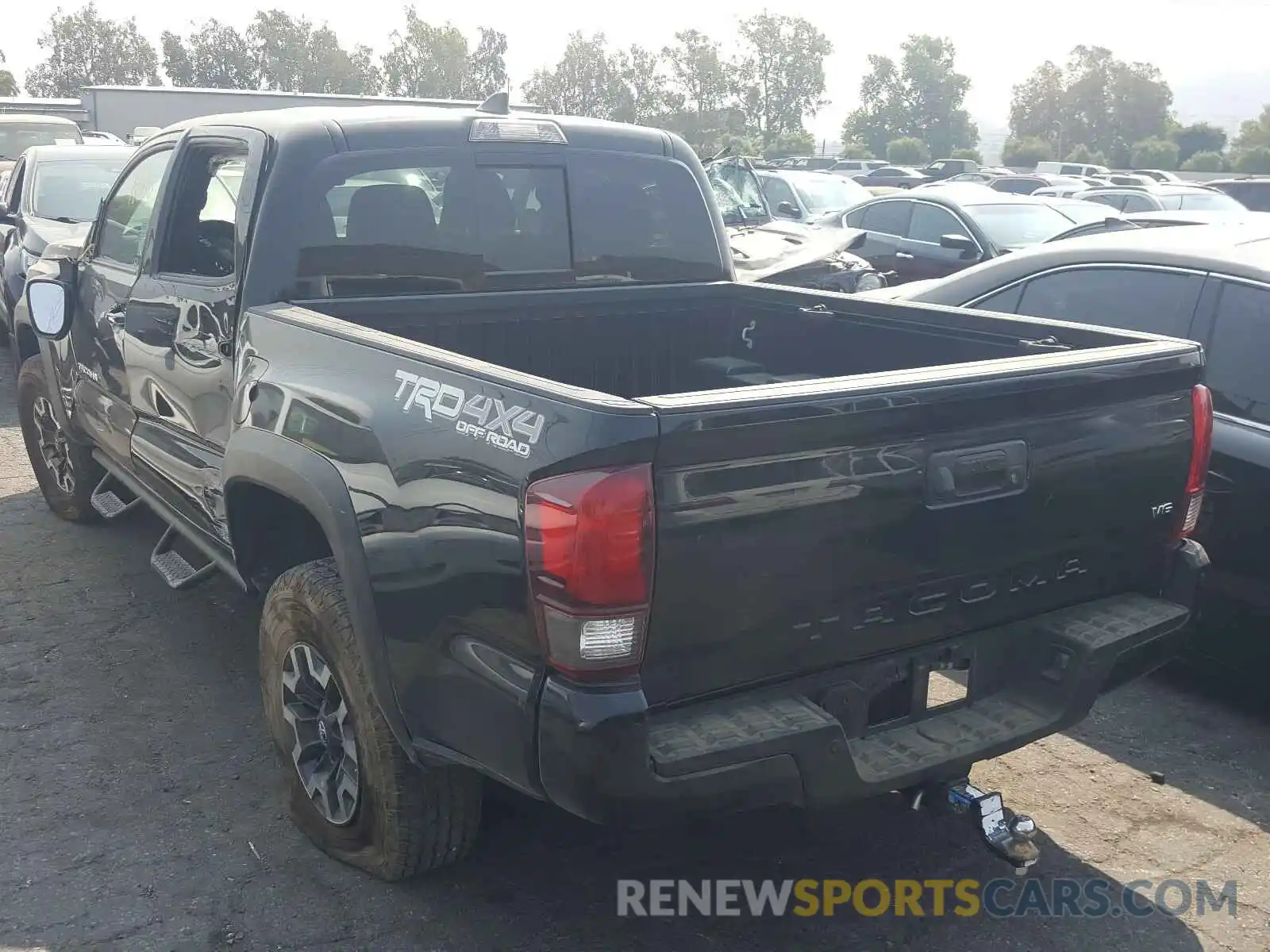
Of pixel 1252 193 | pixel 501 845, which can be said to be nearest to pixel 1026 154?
pixel 1252 193

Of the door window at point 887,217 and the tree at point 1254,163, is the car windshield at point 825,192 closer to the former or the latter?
the door window at point 887,217

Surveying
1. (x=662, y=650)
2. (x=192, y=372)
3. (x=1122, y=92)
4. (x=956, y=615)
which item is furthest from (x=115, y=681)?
(x=1122, y=92)

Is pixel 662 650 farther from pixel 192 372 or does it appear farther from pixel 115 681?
pixel 115 681

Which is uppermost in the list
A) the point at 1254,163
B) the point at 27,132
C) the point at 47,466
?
the point at 27,132

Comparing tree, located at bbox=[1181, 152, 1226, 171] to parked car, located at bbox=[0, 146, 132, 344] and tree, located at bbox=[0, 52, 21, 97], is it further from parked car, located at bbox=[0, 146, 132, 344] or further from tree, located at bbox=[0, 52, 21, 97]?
tree, located at bbox=[0, 52, 21, 97]

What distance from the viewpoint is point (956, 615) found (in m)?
2.92

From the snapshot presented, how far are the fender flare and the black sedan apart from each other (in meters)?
8.83

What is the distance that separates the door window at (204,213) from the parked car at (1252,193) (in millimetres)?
19605

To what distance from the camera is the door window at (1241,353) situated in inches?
166

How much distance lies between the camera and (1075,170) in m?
45.9

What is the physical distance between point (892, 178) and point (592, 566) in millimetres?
41293

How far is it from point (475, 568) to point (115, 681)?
8.42ft

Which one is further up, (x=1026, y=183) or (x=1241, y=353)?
(x=1241, y=353)

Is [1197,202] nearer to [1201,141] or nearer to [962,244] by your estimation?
[962,244]
